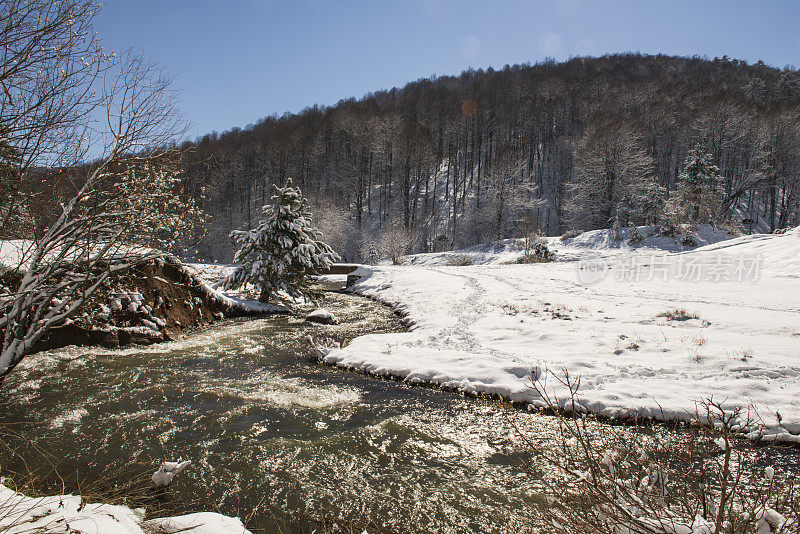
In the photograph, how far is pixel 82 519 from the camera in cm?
284

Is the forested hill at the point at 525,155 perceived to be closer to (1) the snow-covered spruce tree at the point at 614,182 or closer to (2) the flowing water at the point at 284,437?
(1) the snow-covered spruce tree at the point at 614,182

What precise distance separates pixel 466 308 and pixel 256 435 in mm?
10346

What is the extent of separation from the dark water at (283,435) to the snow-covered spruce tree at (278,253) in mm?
6686

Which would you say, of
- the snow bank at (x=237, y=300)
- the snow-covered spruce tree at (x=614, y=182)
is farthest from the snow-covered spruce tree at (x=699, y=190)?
the snow bank at (x=237, y=300)

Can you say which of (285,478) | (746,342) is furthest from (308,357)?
(746,342)

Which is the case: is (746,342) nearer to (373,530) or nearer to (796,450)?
(796,450)

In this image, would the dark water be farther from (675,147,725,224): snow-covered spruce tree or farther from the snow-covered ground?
(675,147,725,224): snow-covered spruce tree

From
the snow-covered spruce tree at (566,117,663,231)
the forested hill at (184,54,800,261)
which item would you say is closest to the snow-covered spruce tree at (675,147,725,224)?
the snow-covered spruce tree at (566,117,663,231)

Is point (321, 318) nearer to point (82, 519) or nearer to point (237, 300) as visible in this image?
point (237, 300)

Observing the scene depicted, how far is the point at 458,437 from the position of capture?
5.64 m

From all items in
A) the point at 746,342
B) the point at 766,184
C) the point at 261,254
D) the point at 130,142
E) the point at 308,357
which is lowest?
the point at 308,357

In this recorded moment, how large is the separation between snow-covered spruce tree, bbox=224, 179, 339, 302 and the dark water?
669cm

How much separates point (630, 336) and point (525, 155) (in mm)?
52309

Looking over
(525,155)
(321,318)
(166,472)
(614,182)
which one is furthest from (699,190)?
(166,472)
